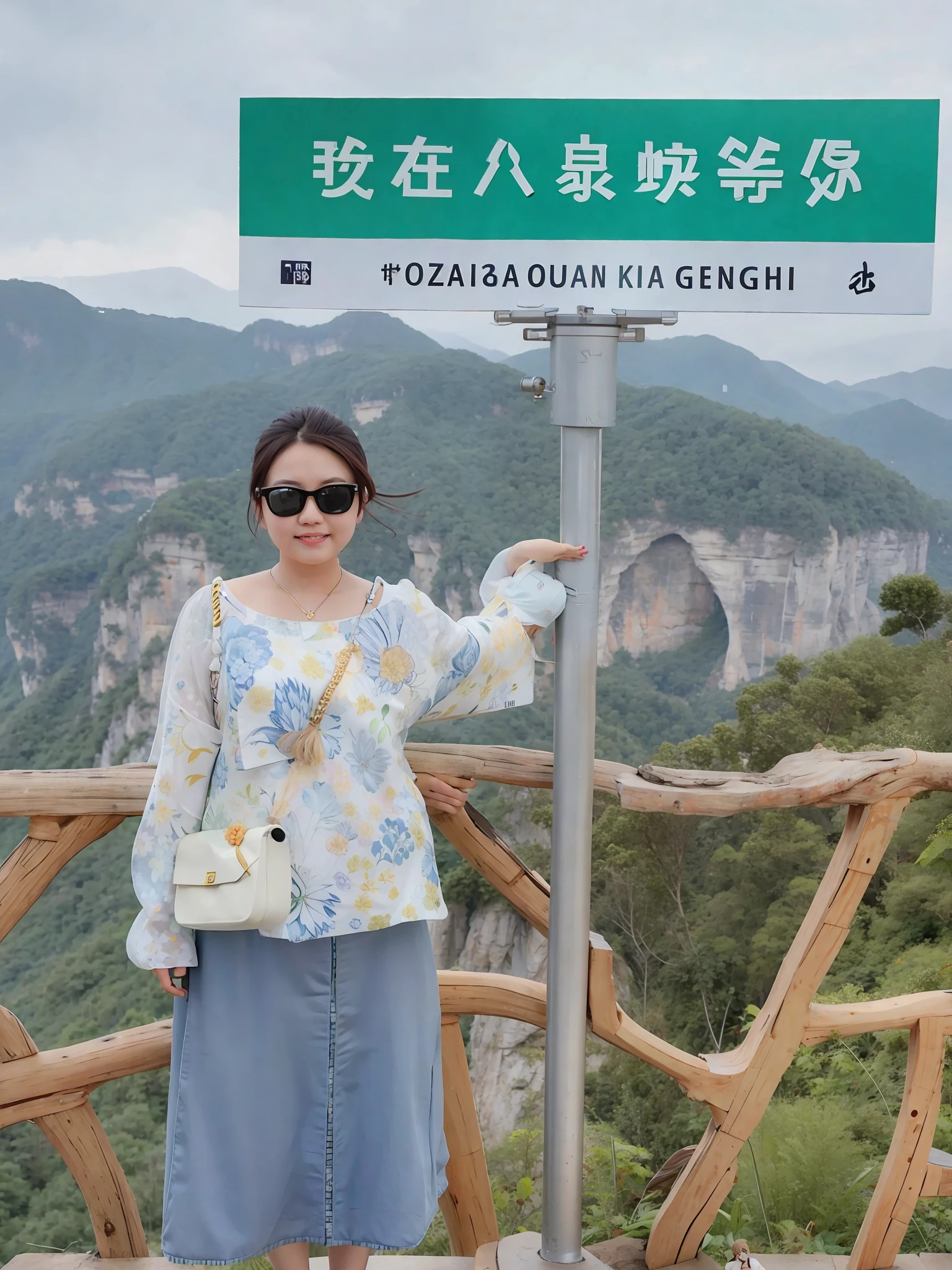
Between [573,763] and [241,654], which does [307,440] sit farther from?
[573,763]

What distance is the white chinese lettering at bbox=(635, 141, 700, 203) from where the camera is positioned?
146 centimetres

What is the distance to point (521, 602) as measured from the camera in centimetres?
155

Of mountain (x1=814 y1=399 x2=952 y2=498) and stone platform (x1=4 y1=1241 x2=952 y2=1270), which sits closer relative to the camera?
stone platform (x1=4 y1=1241 x2=952 y2=1270)

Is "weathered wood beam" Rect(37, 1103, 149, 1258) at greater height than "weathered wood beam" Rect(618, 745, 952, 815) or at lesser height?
lesser

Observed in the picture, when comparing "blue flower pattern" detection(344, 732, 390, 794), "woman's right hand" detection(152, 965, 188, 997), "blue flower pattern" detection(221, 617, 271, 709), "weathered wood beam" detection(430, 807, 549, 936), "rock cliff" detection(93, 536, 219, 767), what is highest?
"blue flower pattern" detection(221, 617, 271, 709)

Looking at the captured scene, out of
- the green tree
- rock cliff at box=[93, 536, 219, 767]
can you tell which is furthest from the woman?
rock cliff at box=[93, 536, 219, 767]

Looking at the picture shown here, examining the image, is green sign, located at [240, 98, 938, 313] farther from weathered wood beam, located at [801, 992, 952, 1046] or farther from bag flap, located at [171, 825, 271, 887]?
weathered wood beam, located at [801, 992, 952, 1046]

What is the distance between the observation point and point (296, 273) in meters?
1.48

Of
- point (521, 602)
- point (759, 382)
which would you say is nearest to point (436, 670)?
point (521, 602)

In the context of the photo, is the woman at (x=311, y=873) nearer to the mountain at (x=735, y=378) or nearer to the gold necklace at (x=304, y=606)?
the gold necklace at (x=304, y=606)

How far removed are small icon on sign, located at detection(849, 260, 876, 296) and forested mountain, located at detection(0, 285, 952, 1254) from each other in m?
1.88

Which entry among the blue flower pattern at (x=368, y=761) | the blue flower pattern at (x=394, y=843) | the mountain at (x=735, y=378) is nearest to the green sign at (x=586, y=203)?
the blue flower pattern at (x=368, y=761)

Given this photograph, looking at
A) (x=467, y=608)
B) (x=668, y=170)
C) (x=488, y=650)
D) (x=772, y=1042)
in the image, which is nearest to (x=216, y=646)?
(x=488, y=650)

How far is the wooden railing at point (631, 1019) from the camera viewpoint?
5.31ft
